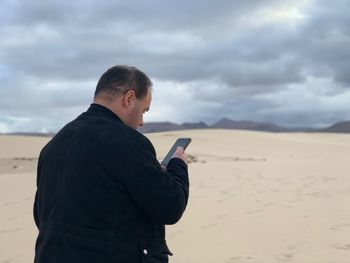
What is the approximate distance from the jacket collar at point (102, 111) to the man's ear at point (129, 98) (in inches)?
2.8

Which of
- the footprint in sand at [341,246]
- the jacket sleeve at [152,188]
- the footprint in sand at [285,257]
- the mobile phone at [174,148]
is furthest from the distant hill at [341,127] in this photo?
the jacket sleeve at [152,188]

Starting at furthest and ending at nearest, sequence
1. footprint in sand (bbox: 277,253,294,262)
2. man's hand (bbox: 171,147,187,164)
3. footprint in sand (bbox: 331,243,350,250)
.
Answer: footprint in sand (bbox: 331,243,350,250) < footprint in sand (bbox: 277,253,294,262) < man's hand (bbox: 171,147,187,164)

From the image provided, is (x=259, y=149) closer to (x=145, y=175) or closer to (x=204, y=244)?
(x=204, y=244)

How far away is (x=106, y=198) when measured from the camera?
7.92 feet

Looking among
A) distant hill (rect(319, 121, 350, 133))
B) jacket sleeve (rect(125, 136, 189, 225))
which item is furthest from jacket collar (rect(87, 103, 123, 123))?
distant hill (rect(319, 121, 350, 133))

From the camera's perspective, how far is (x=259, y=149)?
1240 inches

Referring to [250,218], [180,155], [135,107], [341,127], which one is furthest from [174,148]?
[341,127]

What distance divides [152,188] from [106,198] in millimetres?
194

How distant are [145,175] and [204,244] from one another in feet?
14.0

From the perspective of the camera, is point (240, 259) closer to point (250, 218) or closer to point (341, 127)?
point (250, 218)

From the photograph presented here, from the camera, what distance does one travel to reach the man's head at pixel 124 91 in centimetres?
257

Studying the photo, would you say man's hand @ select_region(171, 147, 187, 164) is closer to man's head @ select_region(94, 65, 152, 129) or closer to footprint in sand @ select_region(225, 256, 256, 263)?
man's head @ select_region(94, 65, 152, 129)

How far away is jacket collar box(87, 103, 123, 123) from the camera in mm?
2578

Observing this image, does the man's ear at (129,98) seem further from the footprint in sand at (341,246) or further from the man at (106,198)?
the footprint in sand at (341,246)
